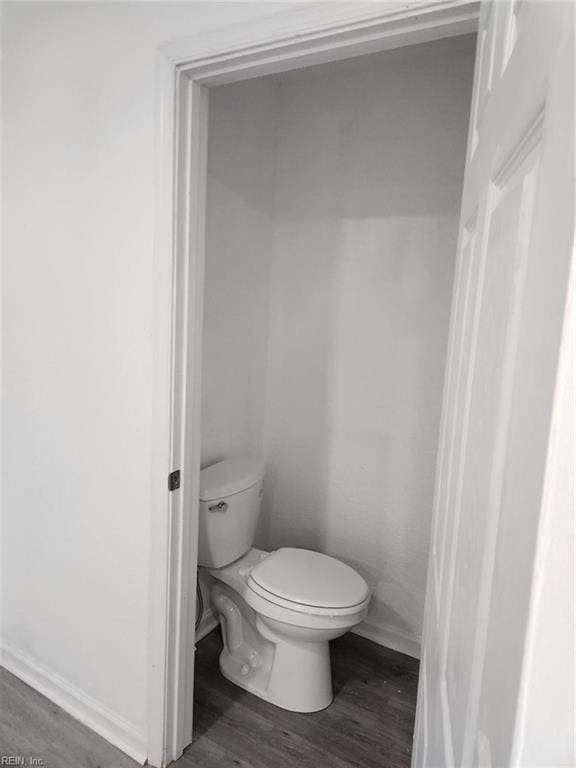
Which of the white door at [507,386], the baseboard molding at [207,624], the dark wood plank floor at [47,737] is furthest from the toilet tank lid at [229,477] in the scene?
the white door at [507,386]

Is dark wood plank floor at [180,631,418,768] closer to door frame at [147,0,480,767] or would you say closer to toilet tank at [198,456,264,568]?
door frame at [147,0,480,767]

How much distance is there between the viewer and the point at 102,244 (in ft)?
4.77

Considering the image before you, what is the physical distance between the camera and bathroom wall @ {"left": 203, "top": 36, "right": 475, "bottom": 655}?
193cm

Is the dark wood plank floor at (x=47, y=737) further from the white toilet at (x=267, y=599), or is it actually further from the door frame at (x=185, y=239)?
the white toilet at (x=267, y=599)

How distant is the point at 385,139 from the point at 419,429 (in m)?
1.12

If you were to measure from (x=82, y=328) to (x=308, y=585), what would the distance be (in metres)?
1.11

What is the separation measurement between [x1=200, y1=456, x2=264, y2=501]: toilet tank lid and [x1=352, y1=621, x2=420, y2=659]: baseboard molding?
83cm

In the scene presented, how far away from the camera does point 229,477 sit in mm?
1943

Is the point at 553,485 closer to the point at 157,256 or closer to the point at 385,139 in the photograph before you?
the point at 157,256

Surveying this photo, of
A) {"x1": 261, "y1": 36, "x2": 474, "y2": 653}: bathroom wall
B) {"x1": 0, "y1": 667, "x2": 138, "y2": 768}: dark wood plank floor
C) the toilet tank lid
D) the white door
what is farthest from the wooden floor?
the white door

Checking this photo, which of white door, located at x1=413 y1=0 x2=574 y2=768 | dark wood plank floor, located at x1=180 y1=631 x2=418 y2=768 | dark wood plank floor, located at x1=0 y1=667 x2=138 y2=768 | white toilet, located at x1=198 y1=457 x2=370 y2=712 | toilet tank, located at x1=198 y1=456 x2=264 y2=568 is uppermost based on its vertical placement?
white door, located at x1=413 y1=0 x2=574 y2=768

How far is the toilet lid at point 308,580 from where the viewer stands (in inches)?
67.7

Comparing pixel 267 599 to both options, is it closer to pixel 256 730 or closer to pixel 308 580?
pixel 308 580

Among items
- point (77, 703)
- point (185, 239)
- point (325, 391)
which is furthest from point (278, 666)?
point (185, 239)
